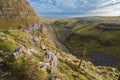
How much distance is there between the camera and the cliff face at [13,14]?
17224cm

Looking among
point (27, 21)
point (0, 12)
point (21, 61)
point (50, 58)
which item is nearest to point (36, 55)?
point (50, 58)

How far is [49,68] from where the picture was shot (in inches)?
1742

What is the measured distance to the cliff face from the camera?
6781 inches

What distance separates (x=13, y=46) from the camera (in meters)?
48.8

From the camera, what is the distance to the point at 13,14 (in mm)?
180750

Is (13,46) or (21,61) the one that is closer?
(21,61)

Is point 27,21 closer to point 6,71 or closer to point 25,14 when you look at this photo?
point 25,14

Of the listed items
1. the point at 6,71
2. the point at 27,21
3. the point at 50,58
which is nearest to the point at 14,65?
the point at 6,71

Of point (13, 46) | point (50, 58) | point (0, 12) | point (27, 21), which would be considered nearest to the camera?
point (13, 46)

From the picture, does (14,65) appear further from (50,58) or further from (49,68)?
(50,58)

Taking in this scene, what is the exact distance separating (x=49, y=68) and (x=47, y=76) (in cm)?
245

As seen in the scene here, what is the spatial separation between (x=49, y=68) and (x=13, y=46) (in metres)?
8.87

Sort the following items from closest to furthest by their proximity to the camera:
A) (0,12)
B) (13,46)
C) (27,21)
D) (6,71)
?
(6,71), (13,46), (0,12), (27,21)

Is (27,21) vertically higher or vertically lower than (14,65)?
lower
